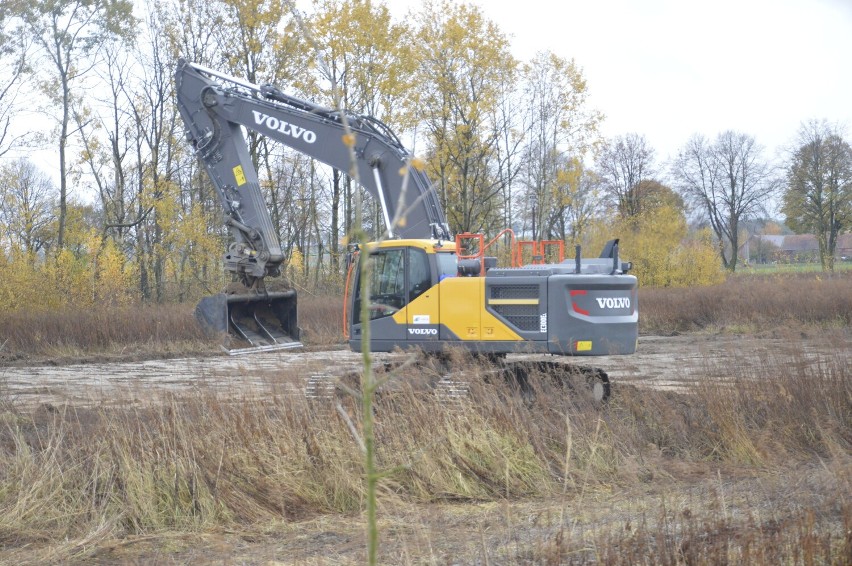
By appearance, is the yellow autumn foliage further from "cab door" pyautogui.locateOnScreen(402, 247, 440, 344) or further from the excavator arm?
"cab door" pyautogui.locateOnScreen(402, 247, 440, 344)

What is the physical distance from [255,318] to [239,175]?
2.70 meters

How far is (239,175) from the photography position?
1606cm

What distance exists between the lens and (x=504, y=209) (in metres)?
42.5

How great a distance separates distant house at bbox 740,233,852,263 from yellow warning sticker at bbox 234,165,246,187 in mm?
43241

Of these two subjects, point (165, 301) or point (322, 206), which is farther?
point (322, 206)

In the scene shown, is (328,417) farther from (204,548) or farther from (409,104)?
(409,104)

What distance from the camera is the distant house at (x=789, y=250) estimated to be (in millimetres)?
55213

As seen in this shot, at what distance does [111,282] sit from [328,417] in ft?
67.5

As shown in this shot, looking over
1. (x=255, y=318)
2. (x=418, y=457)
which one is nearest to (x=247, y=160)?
(x=255, y=318)

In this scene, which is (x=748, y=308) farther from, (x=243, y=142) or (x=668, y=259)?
(x=243, y=142)

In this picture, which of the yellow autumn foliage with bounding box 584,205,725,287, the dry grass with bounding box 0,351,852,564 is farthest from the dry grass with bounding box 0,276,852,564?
the yellow autumn foliage with bounding box 584,205,725,287

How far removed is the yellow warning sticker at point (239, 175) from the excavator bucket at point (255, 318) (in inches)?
78.1

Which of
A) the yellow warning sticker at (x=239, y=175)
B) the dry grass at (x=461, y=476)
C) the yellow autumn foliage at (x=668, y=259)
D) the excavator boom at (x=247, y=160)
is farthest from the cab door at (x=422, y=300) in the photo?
the yellow autumn foliage at (x=668, y=259)

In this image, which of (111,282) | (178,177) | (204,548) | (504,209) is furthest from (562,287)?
(504,209)
